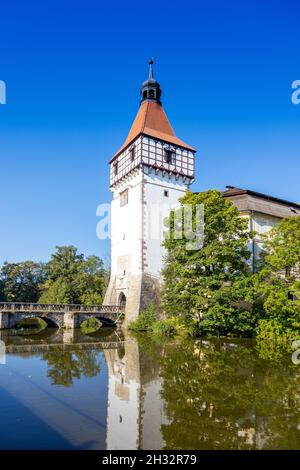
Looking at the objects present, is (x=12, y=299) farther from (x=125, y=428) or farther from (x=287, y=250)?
(x=125, y=428)

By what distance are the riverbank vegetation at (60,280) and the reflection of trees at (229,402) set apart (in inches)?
991

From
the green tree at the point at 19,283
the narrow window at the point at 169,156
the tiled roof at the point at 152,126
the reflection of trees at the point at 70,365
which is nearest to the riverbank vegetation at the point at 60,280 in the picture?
the green tree at the point at 19,283

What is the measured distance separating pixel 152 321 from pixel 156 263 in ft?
16.4

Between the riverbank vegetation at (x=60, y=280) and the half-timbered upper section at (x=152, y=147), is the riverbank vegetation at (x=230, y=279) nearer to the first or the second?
the half-timbered upper section at (x=152, y=147)

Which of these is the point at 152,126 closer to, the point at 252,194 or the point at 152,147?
the point at 152,147

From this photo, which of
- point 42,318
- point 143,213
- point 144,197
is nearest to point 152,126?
point 144,197

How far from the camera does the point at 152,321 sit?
27750 millimetres

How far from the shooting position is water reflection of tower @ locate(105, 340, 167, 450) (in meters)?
6.78

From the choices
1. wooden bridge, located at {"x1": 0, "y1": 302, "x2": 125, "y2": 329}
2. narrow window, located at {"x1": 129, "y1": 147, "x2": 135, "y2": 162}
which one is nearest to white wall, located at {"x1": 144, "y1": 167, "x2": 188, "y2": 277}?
narrow window, located at {"x1": 129, "y1": 147, "x2": 135, "y2": 162}

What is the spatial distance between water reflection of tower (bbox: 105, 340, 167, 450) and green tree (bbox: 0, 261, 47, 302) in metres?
38.3

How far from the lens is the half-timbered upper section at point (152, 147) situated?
102 ft

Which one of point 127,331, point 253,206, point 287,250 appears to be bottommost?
point 127,331
